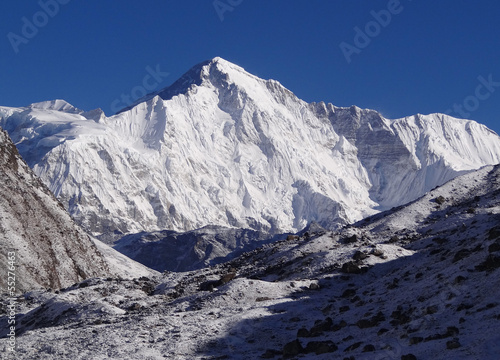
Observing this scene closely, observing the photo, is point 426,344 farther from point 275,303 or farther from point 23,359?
point 23,359

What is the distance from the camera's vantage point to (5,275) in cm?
7119

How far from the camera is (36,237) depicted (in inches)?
3147

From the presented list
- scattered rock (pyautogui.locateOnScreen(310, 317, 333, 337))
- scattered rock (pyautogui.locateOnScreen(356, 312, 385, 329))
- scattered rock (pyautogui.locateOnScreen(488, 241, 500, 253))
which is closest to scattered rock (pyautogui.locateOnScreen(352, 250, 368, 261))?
scattered rock (pyautogui.locateOnScreen(488, 241, 500, 253))

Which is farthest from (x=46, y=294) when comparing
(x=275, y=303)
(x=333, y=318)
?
(x=333, y=318)

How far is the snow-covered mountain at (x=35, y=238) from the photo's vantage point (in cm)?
7431

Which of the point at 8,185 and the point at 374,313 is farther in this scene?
the point at 8,185

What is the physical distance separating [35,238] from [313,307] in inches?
1876

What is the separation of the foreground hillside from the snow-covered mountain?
13.8m

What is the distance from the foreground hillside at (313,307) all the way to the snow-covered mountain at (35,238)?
13.8 meters

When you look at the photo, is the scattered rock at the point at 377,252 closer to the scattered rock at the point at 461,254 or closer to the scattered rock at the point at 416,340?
the scattered rock at the point at 461,254

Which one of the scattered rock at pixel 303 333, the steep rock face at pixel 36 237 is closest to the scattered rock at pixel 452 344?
the scattered rock at pixel 303 333

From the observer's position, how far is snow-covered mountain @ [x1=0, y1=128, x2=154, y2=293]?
74312mm

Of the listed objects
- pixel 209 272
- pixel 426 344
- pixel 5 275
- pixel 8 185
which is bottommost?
pixel 426 344

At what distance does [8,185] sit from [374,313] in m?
59.4
